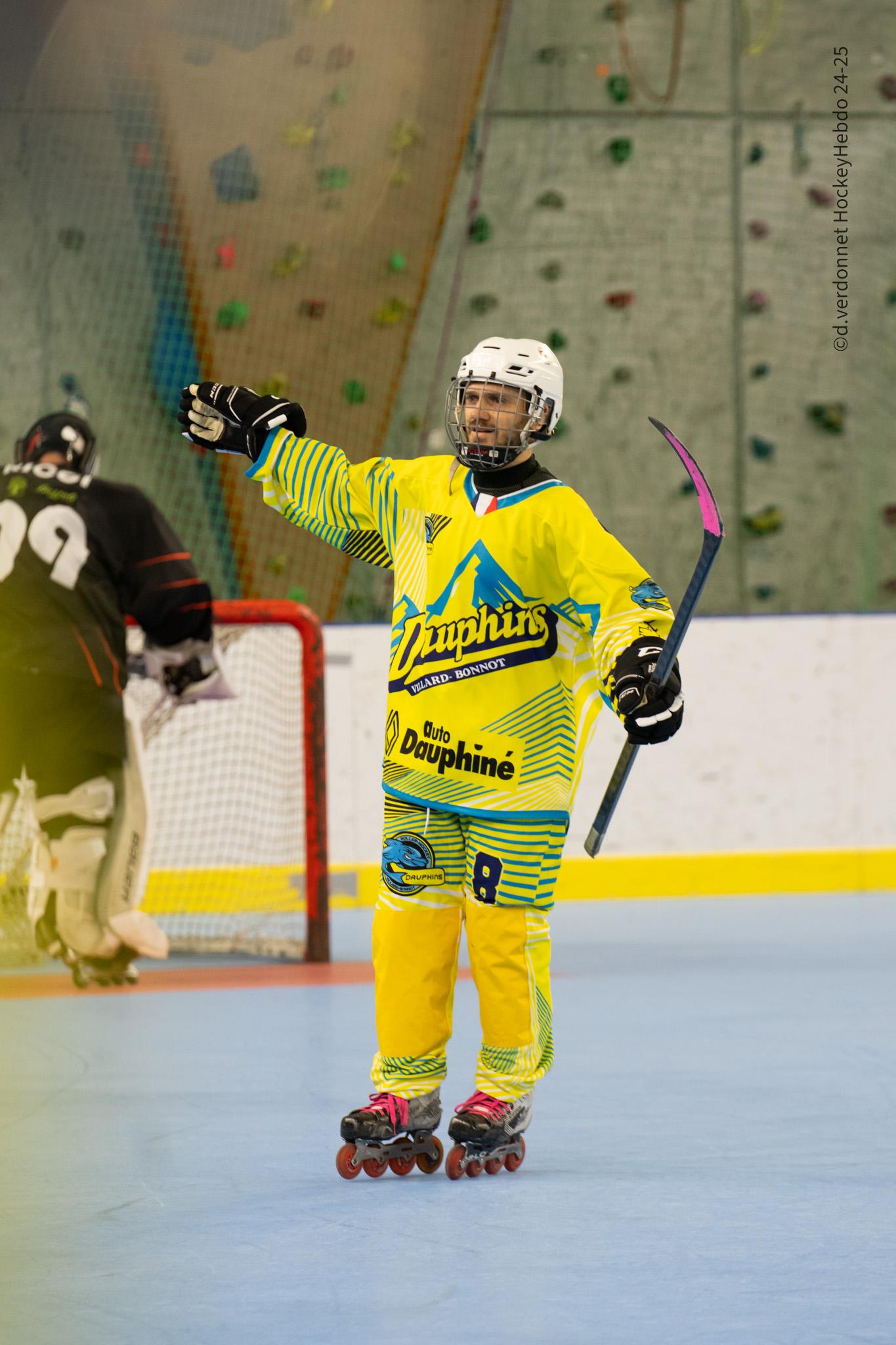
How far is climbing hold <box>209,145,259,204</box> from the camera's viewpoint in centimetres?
770

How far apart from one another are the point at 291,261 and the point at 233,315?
360 mm

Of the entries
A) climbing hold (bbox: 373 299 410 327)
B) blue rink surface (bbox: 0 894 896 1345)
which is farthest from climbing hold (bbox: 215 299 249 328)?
blue rink surface (bbox: 0 894 896 1345)

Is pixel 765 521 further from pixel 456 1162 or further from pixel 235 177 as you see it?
pixel 456 1162

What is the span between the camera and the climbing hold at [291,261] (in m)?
7.80

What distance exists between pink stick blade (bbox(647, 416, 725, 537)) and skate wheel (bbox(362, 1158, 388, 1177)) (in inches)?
45.5

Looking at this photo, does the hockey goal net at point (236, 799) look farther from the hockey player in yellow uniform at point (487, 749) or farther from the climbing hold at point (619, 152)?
the hockey player in yellow uniform at point (487, 749)

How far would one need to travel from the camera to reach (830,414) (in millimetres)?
8164

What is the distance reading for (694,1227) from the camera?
265 cm

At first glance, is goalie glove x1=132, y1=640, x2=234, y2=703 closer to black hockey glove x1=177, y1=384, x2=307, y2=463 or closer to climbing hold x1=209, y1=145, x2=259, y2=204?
black hockey glove x1=177, y1=384, x2=307, y2=463

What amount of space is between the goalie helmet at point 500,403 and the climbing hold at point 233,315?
15.4 ft

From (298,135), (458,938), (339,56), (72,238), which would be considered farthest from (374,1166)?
(339,56)

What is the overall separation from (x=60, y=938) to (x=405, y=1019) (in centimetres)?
251

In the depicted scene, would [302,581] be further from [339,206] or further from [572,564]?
[572,564]

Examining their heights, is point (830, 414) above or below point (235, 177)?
below
